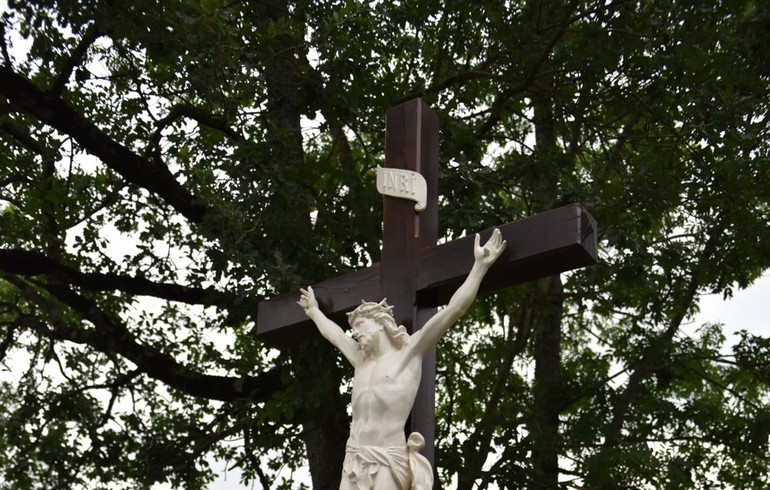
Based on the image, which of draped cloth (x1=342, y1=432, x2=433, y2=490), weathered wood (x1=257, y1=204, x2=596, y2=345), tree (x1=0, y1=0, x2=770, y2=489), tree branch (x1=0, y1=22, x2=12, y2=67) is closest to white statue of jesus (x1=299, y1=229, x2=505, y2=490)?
draped cloth (x1=342, y1=432, x2=433, y2=490)

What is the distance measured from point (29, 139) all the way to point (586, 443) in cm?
513

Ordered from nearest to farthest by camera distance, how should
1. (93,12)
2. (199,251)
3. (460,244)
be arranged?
(460,244) → (93,12) → (199,251)

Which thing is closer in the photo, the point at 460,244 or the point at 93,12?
the point at 460,244

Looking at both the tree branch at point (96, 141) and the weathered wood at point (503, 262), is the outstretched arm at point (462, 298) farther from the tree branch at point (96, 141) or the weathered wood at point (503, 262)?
the tree branch at point (96, 141)

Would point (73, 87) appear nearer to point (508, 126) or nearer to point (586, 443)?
point (508, 126)

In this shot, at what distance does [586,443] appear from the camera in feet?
33.6

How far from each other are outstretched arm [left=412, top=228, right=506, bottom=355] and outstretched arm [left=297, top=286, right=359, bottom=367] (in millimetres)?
367

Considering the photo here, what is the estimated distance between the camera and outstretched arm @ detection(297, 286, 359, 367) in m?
5.47

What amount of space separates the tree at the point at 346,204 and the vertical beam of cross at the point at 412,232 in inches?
106

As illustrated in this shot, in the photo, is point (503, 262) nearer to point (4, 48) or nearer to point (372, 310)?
point (372, 310)

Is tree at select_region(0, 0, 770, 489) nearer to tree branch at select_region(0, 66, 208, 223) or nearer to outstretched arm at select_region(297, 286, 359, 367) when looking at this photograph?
tree branch at select_region(0, 66, 208, 223)

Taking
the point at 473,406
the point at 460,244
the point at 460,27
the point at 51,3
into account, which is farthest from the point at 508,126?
the point at 460,244

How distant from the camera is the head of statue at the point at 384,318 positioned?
5.24 meters

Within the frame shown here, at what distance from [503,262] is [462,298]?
28 centimetres
